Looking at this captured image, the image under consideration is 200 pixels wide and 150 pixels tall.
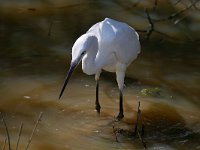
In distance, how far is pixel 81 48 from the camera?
17.0 ft

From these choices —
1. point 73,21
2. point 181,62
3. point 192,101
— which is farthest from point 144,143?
point 73,21

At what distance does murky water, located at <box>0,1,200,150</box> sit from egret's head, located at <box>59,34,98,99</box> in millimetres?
731

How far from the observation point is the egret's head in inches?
197

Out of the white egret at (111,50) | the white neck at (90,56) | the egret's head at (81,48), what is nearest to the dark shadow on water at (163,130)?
the white egret at (111,50)

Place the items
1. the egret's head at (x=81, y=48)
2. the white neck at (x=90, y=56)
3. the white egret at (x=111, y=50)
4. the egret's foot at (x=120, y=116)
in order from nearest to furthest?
the egret's head at (x=81, y=48), the white neck at (x=90, y=56), the white egret at (x=111, y=50), the egret's foot at (x=120, y=116)

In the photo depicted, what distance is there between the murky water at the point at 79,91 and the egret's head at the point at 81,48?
2.40ft

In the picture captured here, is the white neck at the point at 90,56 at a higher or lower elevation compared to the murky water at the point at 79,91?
higher

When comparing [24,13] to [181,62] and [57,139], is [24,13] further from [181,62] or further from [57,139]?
[57,139]

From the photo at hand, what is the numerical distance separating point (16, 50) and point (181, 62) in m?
2.06

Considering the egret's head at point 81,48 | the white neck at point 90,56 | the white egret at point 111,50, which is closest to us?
the egret's head at point 81,48

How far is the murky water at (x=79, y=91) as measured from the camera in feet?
18.4

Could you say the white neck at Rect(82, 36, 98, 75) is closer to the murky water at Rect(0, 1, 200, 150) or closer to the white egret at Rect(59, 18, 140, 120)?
the white egret at Rect(59, 18, 140, 120)

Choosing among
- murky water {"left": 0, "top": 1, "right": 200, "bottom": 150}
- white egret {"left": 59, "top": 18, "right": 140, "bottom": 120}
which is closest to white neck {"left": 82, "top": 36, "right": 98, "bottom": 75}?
white egret {"left": 59, "top": 18, "right": 140, "bottom": 120}

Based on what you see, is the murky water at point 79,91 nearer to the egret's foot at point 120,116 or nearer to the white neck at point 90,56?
the egret's foot at point 120,116
